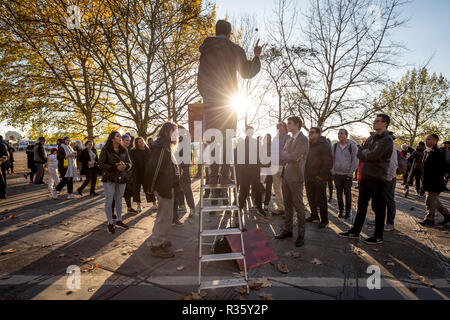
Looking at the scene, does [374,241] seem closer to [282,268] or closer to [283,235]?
[283,235]

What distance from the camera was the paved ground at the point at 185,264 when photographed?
2.99 metres

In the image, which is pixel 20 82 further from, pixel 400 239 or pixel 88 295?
pixel 400 239

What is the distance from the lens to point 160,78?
11.7 metres

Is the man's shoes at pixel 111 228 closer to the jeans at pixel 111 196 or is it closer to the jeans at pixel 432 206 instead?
the jeans at pixel 111 196

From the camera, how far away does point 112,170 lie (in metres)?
5.09

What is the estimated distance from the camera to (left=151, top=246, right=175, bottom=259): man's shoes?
3994 millimetres

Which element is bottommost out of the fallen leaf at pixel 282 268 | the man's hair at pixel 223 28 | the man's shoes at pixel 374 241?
the fallen leaf at pixel 282 268

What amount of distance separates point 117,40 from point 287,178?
1066 centimetres

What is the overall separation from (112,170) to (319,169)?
194 inches

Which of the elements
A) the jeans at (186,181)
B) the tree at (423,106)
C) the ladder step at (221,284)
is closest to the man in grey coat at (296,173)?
the ladder step at (221,284)

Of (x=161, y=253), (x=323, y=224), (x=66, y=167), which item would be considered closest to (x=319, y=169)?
(x=323, y=224)

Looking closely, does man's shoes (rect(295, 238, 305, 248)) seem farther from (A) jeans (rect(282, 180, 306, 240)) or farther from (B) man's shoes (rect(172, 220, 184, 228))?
(B) man's shoes (rect(172, 220, 184, 228))
